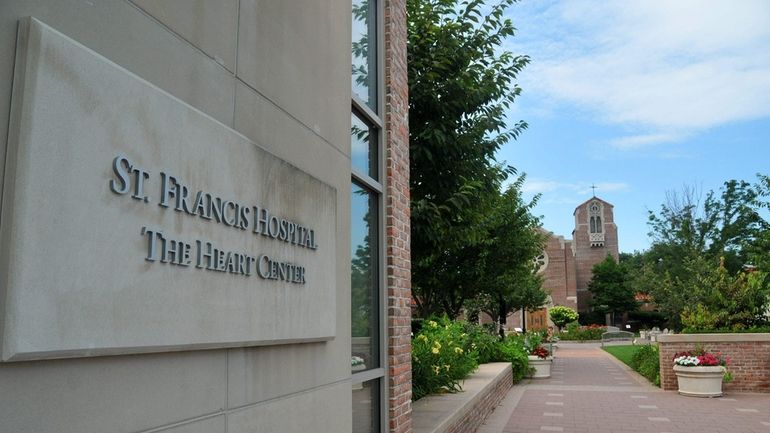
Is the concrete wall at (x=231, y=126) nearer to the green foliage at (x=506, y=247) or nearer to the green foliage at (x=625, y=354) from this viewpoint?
the green foliage at (x=506, y=247)

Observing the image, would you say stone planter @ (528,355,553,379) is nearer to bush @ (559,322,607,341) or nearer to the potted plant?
the potted plant

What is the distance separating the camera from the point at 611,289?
248 ft

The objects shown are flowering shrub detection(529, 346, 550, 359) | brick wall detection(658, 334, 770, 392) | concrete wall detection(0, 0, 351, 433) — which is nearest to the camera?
concrete wall detection(0, 0, 351, 433)

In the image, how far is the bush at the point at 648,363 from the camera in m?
16.7

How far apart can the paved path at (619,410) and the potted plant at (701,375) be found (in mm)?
310

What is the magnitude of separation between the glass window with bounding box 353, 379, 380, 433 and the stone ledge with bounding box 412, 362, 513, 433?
1.14m

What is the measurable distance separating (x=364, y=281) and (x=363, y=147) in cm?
117

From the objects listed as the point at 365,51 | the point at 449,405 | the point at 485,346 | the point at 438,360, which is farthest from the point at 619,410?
the point at 365,51

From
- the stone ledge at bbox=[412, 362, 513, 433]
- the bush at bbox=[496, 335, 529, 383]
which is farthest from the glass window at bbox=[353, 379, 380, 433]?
the bush at bbox=[496, 335, 529, 383]

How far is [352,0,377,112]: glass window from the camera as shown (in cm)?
523

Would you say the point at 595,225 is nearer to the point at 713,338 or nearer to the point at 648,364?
the point at 648,364

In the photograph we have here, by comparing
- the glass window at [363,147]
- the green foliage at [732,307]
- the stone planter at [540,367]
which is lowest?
the stone planter at [540,367]

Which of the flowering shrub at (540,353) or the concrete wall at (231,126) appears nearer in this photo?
the concrete wall at (231,126)

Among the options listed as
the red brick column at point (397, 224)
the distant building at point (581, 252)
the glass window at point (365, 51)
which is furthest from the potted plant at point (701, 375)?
the distant building at point (581, 252)
